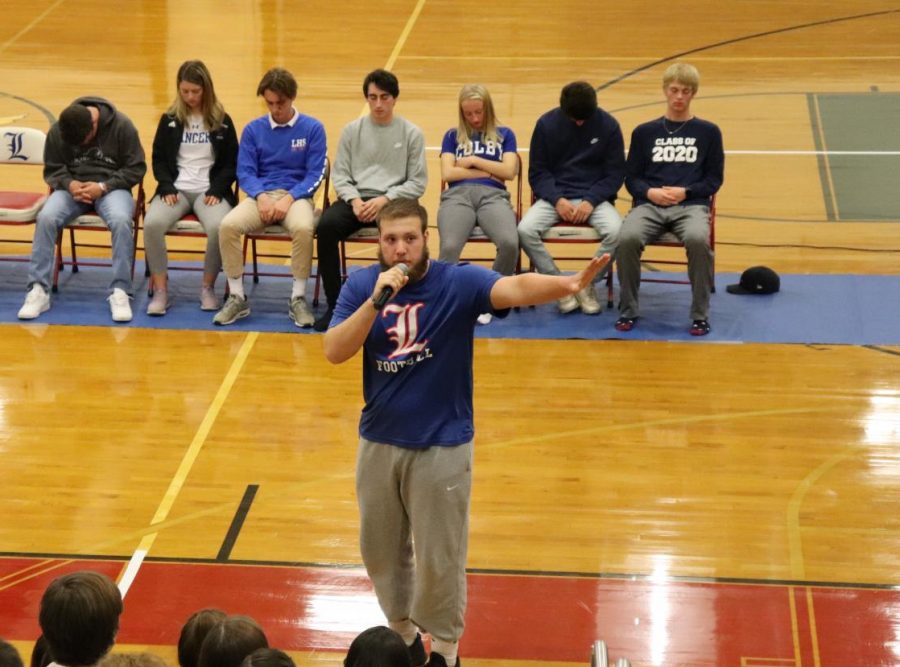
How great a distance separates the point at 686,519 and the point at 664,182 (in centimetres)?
335

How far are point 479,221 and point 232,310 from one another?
1.82m

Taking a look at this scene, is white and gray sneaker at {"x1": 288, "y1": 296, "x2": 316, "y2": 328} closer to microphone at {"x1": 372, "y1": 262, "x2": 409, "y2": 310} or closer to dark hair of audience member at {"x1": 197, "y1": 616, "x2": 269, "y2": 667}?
microphone at {"x1": 372, "y1": 262, "x2": 409, "y2": 310}

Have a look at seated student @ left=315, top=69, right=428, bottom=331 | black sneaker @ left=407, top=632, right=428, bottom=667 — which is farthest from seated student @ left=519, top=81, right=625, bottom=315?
black sneaker @ left=407, top=632, right=428, bottom=667

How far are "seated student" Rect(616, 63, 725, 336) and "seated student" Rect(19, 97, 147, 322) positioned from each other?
345cm

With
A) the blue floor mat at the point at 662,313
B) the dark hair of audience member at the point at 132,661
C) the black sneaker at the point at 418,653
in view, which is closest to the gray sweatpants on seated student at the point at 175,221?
the blue floor mat at the point at 662,313

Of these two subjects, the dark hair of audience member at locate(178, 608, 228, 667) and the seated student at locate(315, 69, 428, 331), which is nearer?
the dark hair of audience member at locate(178, 608, 228, 667)

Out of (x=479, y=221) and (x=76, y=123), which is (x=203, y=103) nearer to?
(x=76, y=123)

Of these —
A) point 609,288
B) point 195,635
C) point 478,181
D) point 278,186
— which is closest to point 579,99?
point 478,181

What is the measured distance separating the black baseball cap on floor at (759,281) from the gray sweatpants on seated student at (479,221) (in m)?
1.75

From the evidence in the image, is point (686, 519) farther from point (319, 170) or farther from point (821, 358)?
point (319, 170)

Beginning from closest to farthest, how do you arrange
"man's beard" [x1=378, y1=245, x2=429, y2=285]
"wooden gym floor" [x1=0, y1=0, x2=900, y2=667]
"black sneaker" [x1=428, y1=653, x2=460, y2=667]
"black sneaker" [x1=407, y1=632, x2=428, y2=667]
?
"man's beard" [x1=378, y1=245, x2=429, y2=285], "black sneaker" [x1=428, y1=653, x2=460, y2=667], "black sneaker" [x1=407, y1=632, x2=428, y2=667], "wooden gym floor" [x1=0, y1=0, x2=900, y2=667]

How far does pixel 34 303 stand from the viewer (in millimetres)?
9180

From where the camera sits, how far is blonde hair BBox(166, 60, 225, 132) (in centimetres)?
926

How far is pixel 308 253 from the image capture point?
29.8 ft
